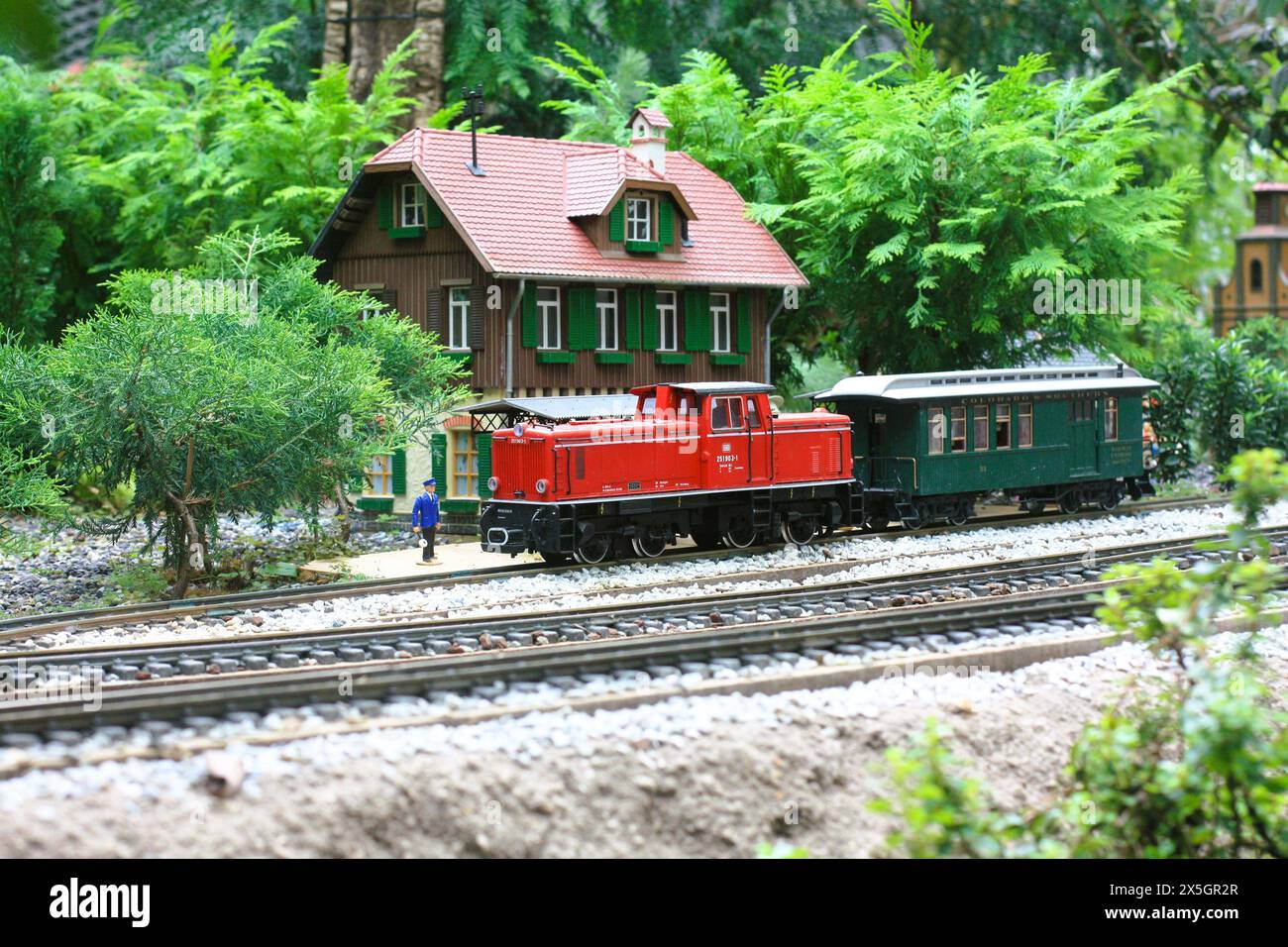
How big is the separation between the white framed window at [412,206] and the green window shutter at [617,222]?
3.50m

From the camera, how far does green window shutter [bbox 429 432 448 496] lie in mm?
24406

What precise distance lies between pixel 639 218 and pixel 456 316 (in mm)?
4007

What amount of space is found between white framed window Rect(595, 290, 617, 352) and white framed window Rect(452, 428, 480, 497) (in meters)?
3.04

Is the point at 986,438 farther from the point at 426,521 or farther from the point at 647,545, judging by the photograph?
the point at 426,521

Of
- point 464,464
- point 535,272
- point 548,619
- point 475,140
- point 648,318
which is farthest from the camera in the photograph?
point 648,318

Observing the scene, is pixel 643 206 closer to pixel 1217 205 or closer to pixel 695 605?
pixel 695 605

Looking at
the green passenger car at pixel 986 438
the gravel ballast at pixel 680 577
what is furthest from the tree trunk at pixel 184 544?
the green passenger car at pixel 986 438

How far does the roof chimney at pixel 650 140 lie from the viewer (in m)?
27.4

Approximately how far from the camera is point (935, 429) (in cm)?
2312


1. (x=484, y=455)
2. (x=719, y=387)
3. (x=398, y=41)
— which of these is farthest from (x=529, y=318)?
(x=398, y=41)

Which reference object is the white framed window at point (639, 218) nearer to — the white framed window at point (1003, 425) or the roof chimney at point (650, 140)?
the roof chimney at point (650, 140)

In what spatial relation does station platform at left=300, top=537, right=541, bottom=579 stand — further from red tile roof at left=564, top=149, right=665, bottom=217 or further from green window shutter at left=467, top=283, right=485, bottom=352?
red tile roof at left=564, top=149, right=665, bottom=217

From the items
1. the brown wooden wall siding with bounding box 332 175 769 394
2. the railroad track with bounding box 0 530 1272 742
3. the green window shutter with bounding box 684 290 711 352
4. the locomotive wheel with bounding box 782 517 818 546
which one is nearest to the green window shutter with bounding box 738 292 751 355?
the brown wooden wall siding with bounding box 332 175 769 394

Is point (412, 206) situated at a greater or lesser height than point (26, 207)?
lesser
